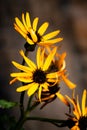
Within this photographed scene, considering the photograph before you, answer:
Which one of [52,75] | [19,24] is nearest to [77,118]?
[52,75]

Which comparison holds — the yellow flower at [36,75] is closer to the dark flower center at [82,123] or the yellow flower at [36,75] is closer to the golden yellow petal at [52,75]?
the golden yellow petal at [52,75]

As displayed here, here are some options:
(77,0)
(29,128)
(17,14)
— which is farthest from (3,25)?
(29,128)

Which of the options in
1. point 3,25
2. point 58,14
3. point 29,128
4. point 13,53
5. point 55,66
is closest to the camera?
point 55,66

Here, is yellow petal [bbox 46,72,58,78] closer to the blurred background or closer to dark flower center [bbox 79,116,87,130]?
dark flower center [bbox 79,116,87,130]

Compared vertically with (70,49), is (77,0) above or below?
above

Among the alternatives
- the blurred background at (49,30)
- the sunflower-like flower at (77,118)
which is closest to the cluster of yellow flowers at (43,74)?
the sunflower-like flower at (77,118)

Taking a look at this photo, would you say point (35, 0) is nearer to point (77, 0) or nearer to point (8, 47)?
point (77, 0)
